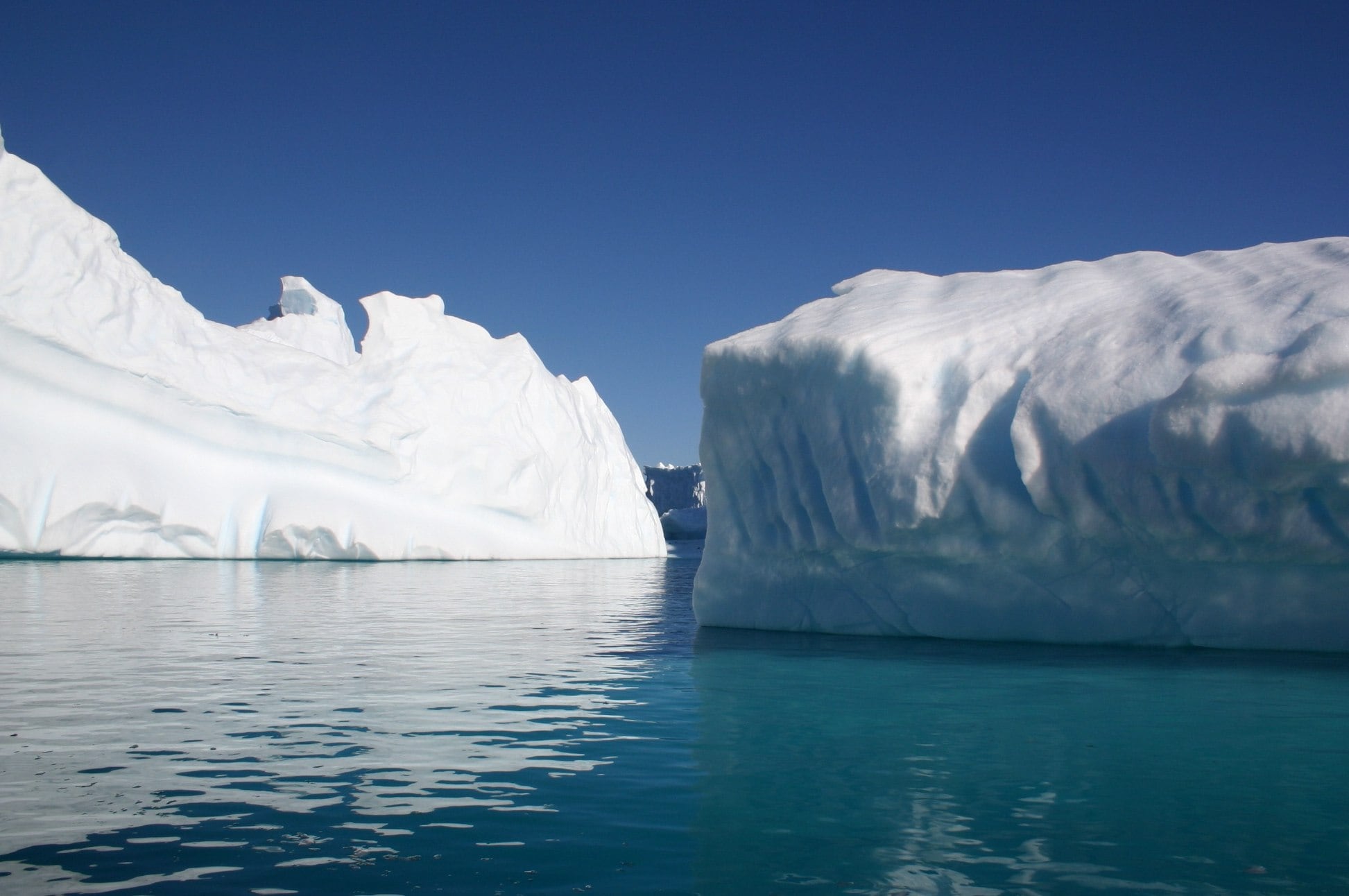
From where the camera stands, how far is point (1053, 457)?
24.8ft

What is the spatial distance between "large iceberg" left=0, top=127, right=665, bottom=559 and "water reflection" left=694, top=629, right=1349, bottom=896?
19.2 m

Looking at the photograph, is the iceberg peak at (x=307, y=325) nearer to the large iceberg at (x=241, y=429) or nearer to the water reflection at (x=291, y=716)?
the large iceberg at (x=241, y=429)

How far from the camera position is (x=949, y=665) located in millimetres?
7340

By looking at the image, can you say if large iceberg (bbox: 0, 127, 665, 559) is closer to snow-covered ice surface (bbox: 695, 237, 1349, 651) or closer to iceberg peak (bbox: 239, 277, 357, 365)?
iceberg peak (bbox: 239, 277, 357, 365)

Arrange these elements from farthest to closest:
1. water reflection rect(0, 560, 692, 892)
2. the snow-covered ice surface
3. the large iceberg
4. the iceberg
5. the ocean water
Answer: the iceberg
the large iceberg
the snow-covered ice surface
water reflection rect(0, 560, 692, 892)
the ocean water

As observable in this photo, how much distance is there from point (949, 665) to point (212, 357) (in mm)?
22042

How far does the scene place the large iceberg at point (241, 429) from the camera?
2139 centimetres

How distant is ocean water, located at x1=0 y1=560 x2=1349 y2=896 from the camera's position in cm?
308

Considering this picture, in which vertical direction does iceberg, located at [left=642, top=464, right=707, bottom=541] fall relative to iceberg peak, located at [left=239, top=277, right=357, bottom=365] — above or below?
below

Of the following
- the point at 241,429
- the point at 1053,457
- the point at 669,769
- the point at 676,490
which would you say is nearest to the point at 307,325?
the point at 241,429

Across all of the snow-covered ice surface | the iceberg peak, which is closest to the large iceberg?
the iceberg peak

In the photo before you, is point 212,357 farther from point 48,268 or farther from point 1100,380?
point 1100,380

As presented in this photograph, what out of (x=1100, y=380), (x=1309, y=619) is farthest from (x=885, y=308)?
(x=1309, y=619)

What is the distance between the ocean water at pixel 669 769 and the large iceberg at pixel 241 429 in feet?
48.3
